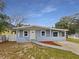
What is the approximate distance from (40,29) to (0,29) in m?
8.37

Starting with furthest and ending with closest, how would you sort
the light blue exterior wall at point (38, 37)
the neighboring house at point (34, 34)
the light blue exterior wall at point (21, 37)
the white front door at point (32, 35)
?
the white front door at point (32, 35), the neighboring house at point (34, 34), the light blue exterior wall at point (38, 37), the light blue exterior wall at point (21, 37)

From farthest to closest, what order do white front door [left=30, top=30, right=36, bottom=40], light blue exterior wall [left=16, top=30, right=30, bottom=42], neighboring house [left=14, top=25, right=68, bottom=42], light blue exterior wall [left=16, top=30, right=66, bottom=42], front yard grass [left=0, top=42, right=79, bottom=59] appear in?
white front door [left=30, top=30, right=36, bottom=40] → neighboring house [left=14, top=25, right=68, bottom=42] → light blue exterior wall [left=16, top=30, right=66, bottom=42] → light blue exterior wall [left=16, top=30, right=30, bottom=42] → front yard grass [left=0, top=42, right=79, bottom=59]

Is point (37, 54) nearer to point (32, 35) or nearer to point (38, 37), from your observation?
point (32, 35)

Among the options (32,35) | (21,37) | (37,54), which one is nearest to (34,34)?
(32,35)

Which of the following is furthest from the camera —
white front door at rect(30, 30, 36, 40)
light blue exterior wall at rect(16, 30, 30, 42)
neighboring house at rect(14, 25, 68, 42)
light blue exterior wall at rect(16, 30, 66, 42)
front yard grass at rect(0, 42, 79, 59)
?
white front door at rect(30, 30, 36, 40)

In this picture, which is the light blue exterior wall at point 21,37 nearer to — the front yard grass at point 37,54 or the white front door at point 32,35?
the white front door at point 32,35

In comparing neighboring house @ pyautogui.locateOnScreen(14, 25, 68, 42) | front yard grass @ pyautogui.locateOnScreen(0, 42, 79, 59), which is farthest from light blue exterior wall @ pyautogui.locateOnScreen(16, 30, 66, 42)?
front yard grass @ pyautogui.locateOnScreen(0, 42, 79, 59)

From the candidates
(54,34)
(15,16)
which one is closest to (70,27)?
(15,16)

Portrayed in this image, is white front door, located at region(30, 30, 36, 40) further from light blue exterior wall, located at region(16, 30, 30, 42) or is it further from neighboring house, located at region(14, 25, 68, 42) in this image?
light blue exterior wall, located at region(16, 30, 30, 42)

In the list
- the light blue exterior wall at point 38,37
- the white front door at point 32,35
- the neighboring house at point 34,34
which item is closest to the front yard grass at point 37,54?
the light blue exterior wall at point 38,37

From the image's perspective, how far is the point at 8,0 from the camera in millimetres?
33188

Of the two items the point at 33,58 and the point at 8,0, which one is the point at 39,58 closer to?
the point at 33,58

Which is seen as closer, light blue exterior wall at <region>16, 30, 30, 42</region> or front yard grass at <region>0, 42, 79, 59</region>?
front yard grass at <region>0, 42, 79, 59</region>

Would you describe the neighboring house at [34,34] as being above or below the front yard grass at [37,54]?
above
